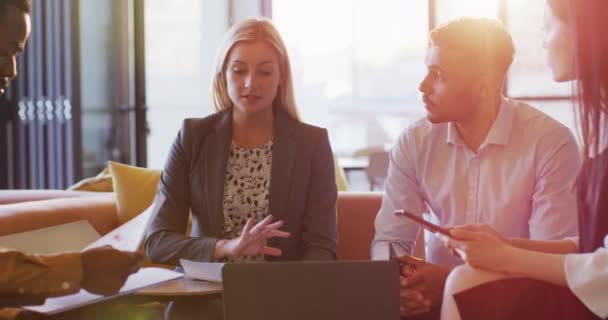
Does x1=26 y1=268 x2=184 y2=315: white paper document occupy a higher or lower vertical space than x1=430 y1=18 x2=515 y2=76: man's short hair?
lower

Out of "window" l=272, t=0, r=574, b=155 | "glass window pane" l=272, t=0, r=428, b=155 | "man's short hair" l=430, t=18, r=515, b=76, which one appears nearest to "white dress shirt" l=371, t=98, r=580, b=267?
"man's short hair" l=430, t=18, r=515, b=76

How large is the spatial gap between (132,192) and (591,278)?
1.84m

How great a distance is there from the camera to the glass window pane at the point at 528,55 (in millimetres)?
5129

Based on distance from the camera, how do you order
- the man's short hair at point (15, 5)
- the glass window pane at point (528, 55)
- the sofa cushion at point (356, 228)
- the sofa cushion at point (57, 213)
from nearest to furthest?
the man's short hair at point (15, 5) < the sofa cushion at point (57, 213) < the sofa cushion at point (356, 228) < the glass window pane at point (528, 55)

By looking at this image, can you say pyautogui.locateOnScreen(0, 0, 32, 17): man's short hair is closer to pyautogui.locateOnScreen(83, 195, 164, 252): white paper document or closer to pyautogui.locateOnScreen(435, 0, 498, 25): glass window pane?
pyautogui.locateOnScreen(83, 195, 164, 252): white paper document

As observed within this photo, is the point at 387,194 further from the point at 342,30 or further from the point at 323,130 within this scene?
the point at 342,30

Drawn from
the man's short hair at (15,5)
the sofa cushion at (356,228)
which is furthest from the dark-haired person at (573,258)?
the sofa cushion at (356,228)

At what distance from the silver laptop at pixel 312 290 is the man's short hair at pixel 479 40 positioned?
0.83m

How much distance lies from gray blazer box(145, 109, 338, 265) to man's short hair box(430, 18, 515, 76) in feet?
1.66

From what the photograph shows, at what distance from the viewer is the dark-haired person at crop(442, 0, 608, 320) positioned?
3.78 feet

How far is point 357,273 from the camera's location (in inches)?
50.5

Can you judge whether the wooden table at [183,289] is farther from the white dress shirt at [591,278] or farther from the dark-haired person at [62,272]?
the white dress shirt at [591,278]

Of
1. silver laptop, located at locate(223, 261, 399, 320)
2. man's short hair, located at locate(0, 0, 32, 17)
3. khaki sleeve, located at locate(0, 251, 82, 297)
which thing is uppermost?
man's short hair, located at locate(0, 0, 32, 17)

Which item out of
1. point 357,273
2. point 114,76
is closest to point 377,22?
point 114,76
